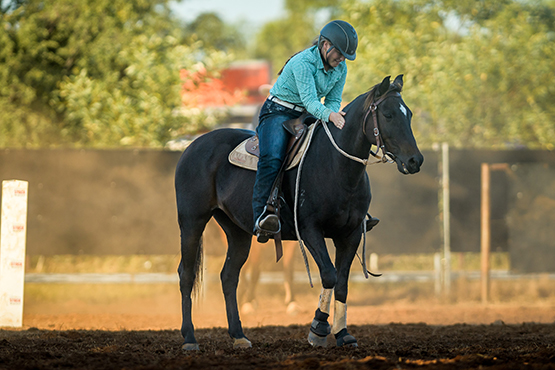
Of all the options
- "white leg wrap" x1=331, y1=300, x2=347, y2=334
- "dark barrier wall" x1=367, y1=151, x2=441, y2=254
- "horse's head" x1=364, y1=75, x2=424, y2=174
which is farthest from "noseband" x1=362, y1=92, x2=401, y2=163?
"dark barrier wall" x1=367, y1=151, x2=441, y2=254

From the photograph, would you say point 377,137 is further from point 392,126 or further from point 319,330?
point 319,330

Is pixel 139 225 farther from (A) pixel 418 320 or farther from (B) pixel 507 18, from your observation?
(B) pixel 507 18

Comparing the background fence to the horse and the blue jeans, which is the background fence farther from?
the blue jeans

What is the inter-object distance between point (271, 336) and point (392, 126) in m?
2.77

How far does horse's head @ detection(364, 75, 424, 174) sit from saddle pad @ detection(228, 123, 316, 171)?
56 centimetres

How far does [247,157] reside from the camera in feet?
18.9

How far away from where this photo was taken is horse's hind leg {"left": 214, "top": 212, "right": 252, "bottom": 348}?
5.87m

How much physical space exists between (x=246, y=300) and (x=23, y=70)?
7.78 metres

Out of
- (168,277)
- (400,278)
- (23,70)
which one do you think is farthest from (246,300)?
(23,70)

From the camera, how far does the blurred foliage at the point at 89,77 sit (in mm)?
12914

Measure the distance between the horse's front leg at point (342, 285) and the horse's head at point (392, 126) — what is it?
0.78 m

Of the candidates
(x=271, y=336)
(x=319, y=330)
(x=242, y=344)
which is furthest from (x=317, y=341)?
(x=271, y=336)

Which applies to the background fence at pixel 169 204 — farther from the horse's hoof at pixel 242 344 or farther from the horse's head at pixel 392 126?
the horse's head at pixel 392 126

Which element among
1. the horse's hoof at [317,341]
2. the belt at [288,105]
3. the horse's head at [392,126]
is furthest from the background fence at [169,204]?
the horse's head at [392,126]
